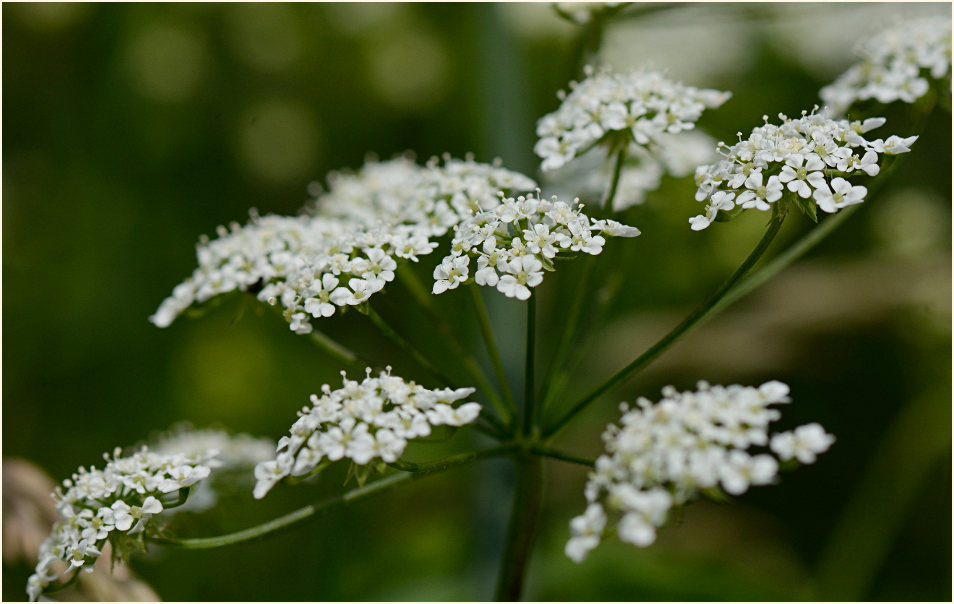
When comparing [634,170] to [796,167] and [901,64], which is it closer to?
[901,64]

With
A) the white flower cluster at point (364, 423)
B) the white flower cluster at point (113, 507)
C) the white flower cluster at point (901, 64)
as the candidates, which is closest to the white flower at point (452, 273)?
the white flower cluster at point (364, 423)

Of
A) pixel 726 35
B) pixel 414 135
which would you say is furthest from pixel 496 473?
pixel 726 35

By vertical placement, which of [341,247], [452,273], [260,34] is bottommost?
[452,273]

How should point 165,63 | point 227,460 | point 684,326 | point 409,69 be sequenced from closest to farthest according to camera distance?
point 684,326 → point 227,460 → point 165,63 → point 409,69

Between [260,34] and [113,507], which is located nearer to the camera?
[113,507]

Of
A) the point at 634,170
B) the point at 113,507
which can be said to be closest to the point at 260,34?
the point at 634,170

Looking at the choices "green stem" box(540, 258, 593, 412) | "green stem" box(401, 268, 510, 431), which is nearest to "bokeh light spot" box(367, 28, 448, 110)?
"green stem" box(401, 268, 510, 431)
